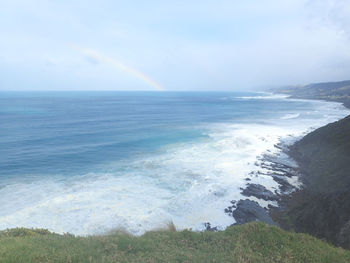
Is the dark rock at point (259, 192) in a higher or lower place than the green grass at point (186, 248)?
lower

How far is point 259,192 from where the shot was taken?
23.4 metres

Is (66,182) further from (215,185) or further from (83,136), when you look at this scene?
(83,136)

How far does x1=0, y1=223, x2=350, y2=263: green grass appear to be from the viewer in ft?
27.6

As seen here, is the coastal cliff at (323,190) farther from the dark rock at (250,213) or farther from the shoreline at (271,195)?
the dark rock at (250,213)

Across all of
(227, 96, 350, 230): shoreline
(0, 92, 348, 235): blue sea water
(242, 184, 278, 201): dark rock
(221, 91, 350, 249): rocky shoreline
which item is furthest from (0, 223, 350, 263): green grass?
(242, 184, 278, 201): dark rock

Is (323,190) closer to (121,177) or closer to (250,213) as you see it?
(250,213)

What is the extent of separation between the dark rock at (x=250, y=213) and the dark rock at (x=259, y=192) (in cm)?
247

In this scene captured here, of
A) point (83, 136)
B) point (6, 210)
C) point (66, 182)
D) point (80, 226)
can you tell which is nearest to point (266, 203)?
point (80, 226)

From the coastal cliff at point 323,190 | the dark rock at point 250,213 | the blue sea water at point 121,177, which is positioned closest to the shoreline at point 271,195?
the dark rock at point 250,213

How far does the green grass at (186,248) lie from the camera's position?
8.40m

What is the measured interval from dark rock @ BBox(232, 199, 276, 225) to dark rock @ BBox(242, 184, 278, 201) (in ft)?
8.11

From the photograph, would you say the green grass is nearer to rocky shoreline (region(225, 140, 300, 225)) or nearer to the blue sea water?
the blue sea water

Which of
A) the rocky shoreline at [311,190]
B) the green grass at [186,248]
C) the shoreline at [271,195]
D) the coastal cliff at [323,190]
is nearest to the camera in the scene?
the green grass at [186,248]

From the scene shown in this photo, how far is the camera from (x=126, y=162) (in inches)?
1244
